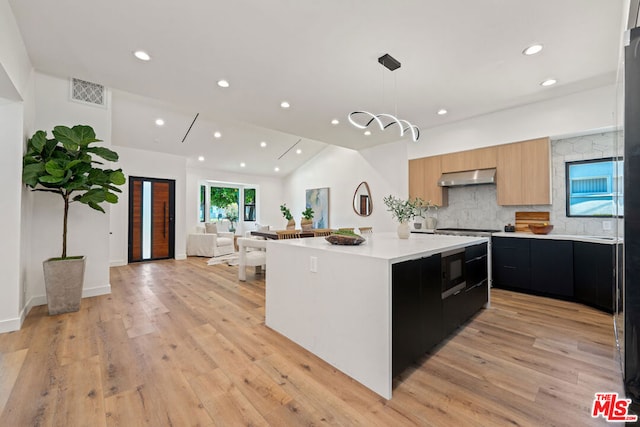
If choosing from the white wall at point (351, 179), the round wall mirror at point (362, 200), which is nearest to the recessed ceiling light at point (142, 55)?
the white wall at point (351, 179)

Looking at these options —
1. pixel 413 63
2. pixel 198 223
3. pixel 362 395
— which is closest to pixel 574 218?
pixel 413 63

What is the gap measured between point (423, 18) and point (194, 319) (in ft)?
11.9

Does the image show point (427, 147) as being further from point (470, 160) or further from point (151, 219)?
point (151, 219)

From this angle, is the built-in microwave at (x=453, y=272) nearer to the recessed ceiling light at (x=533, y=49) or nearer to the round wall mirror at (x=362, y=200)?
the recessed ceiling light at (x=533, y=49)

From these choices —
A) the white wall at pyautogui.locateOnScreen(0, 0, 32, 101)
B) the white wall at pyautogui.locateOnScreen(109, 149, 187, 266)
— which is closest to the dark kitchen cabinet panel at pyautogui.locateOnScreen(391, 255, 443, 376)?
the white wall at pyautogui.locateOnScreen(0, 0, 32, 101)

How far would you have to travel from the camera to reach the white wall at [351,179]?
620 cm

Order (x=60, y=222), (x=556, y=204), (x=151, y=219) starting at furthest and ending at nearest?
1. (x=151, y=219)
2. (x=556, y=204)
3. (x=60, y=222)

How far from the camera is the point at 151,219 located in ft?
21.7

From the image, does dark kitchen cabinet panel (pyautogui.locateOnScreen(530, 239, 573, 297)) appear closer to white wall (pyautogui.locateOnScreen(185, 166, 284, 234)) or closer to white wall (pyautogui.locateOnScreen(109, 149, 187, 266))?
white wall (pyautogui.locateOnScreen(109, 149, 187, 266))

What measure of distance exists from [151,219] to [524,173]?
773cm

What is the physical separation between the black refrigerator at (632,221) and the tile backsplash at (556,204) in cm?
255

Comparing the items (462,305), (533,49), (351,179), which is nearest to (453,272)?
(462,305)

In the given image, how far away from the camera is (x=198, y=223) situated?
26.2 feet

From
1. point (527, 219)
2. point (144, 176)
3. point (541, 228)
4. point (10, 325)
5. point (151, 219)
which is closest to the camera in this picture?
point (10, 325)
